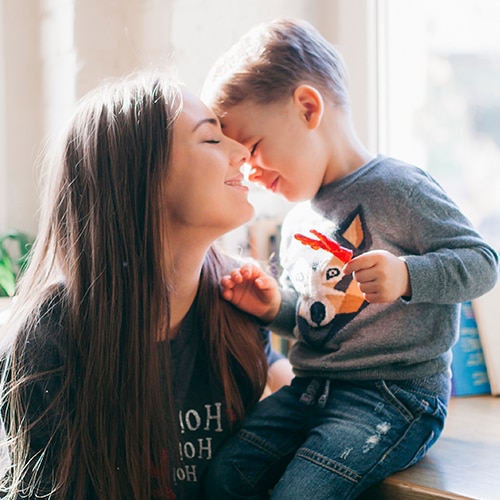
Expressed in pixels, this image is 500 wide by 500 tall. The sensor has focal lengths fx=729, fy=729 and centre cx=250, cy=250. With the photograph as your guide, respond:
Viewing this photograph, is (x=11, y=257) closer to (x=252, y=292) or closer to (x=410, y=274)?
(x=252, y=292)

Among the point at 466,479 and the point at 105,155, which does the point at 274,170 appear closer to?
the point at 105,155

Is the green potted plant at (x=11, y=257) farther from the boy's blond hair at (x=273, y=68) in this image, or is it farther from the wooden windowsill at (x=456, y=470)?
the wooden windowsill at (x=456, y=470)

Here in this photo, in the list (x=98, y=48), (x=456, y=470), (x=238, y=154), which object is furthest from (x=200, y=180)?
(x=98, y=48)

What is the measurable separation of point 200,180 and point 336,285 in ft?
0.93

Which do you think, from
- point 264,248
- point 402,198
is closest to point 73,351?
point 402,198

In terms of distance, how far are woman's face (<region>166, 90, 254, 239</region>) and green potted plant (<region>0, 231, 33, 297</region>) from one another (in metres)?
0.71

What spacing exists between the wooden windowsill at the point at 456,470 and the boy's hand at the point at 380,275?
277mm

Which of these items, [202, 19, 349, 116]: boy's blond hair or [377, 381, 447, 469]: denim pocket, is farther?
[202, 19, 349, 116]: boy's blond hair

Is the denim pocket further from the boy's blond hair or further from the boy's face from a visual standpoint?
the boy's blond hair

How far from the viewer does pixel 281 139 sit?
4.09 ft

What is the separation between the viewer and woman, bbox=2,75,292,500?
1.08 meters

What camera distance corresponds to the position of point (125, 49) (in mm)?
1916

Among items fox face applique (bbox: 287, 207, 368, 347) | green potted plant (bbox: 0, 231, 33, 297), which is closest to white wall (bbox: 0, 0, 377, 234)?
green potted plant (bbox: 0, 231, 33, 297)

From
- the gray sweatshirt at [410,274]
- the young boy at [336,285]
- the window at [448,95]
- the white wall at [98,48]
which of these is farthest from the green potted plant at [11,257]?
the window at [448,95]
